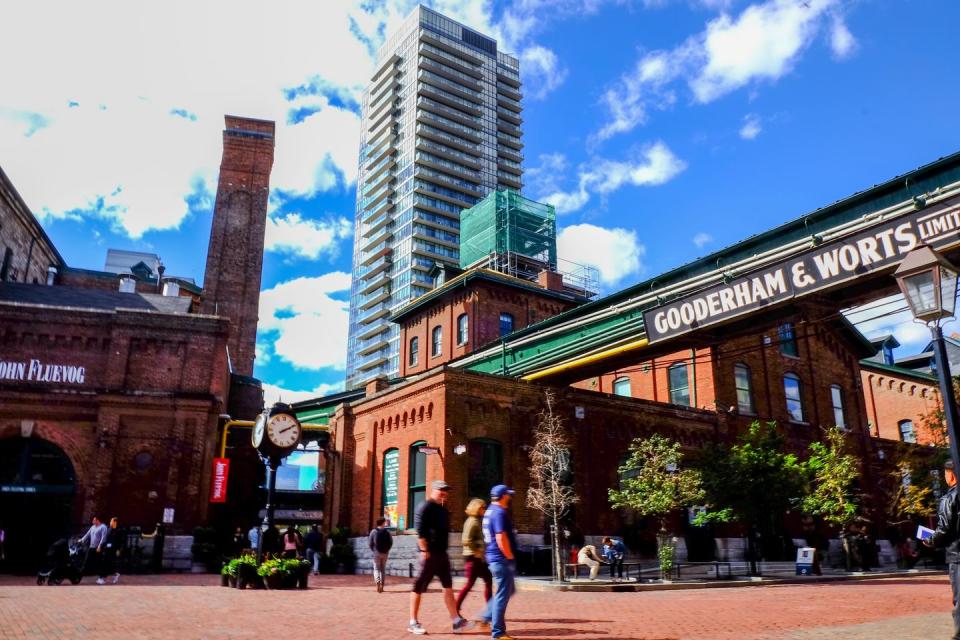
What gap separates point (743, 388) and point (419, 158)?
2817 inches

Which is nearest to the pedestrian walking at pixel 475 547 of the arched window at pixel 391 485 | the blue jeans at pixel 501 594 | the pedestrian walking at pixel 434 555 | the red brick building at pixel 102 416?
the pedestrian walking at pixel 434 555

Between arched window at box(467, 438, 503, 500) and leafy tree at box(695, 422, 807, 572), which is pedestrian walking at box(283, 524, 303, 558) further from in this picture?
leafy tree at box(695, 422, 807, 572)

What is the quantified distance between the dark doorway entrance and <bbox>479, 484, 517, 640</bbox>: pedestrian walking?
69.1ft

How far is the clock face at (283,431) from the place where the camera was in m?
15.6

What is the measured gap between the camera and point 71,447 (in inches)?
973

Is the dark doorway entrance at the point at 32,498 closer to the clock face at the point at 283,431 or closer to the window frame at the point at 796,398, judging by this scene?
the clock face at the point at 283,431

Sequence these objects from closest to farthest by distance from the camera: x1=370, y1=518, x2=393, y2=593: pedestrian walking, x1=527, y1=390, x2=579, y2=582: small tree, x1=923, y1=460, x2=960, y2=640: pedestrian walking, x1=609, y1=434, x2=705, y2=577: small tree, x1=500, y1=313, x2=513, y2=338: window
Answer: x1=923, y1=460, x2=960, y2=640: pedestrian walking → x1=370, y1=518, x2=393, y2=593: pedestrian walking → x1=609, y1=434, x2=705, y2=577: small tree → x1=527, y1=390, x2=579, y2=582: small tree → x1=500, y1=313, x2=513, y2=338: window

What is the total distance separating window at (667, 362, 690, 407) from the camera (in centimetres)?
3041

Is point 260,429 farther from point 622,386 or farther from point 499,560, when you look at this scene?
point 622,386

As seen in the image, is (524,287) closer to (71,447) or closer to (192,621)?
(71,447)

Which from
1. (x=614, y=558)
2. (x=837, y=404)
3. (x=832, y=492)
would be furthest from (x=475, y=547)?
(x=837, y=404)

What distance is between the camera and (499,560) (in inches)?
311

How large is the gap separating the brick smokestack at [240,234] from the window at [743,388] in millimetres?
28954

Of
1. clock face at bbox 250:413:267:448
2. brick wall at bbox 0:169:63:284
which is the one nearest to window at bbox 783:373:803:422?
clock face at bbox 250:413:267:448
